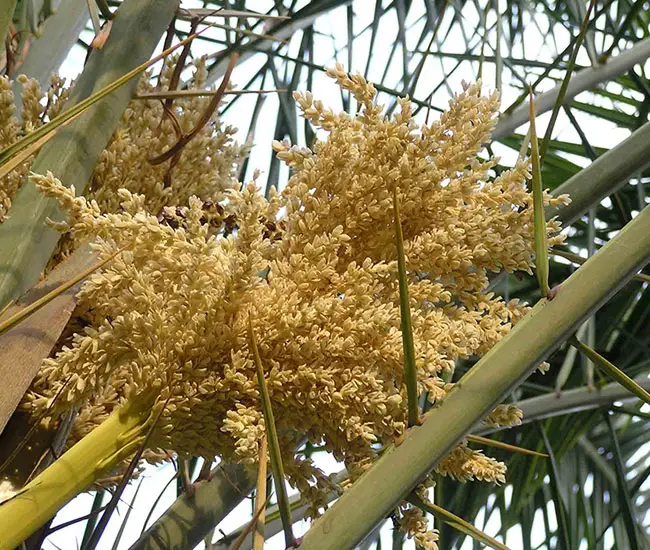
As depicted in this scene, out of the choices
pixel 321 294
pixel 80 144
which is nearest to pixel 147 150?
pixel 80 144

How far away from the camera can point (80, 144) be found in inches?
17.8

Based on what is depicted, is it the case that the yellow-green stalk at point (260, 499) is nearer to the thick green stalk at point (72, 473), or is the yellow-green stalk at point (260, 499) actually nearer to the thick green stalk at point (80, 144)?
the thick green stalk at point (72, 473)

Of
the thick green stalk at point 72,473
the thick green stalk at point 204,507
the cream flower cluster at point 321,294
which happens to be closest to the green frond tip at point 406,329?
the cream flower cluster at point 321,294

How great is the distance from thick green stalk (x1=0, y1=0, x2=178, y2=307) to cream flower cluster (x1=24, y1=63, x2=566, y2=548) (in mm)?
51

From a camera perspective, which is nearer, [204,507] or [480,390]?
[480,390]

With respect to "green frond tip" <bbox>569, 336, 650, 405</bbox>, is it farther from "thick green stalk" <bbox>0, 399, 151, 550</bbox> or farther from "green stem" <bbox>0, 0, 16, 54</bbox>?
"green stem" <bbox>0, 0, 16, 54</bbox>

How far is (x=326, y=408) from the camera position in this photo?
1.21 ft

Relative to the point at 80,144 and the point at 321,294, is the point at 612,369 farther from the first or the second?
the point at 80,144

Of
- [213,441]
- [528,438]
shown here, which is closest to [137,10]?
[213,441]

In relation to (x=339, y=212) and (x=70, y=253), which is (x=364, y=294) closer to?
(x=339, y=212)

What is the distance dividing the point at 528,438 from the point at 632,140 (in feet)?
3.29

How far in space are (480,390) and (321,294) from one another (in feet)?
0.27

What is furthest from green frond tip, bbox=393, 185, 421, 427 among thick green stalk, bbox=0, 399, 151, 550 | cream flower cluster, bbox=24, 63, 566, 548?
thick green stalk, bbox=0, 399, 151, 550

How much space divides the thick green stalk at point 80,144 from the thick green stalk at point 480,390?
0.65ft
